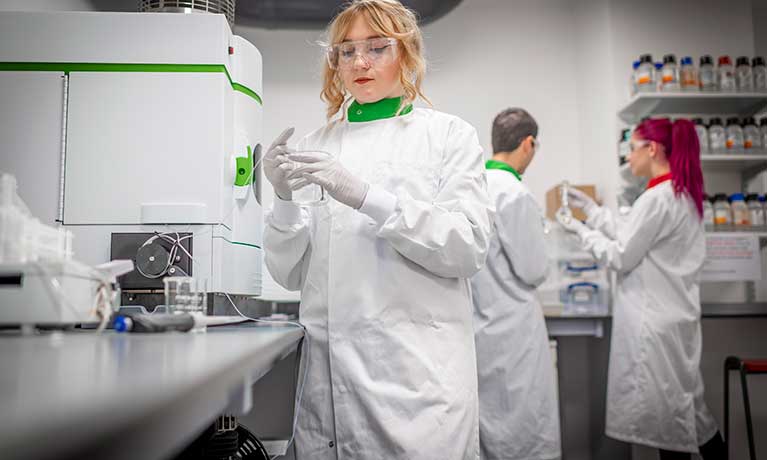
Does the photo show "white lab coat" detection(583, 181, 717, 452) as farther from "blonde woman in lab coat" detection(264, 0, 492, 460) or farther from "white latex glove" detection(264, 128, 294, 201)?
"white latex glove" detection(264, 128, 294, 201)

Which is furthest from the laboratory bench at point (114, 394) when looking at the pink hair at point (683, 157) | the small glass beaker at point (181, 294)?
the pink hair at point (683, 157)

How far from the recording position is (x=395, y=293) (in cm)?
143

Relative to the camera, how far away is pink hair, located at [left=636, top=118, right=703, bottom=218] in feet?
9.56

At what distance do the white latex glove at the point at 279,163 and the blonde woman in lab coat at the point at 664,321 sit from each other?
1.91 metres

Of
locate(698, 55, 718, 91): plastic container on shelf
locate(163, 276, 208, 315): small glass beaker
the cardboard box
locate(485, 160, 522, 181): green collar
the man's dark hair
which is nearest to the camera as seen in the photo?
locate(163, 276, 208, 315): small glass beaker

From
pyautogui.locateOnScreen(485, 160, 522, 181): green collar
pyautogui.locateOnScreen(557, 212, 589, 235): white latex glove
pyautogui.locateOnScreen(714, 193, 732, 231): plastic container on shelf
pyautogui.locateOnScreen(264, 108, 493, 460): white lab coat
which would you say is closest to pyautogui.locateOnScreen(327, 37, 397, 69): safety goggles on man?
pyautogui.locateOnScreen(264, 108, 493, 460): white lab coat

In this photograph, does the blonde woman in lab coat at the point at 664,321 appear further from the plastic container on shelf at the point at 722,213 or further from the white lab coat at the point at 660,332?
the plastic container on shelf at the point at 722,213

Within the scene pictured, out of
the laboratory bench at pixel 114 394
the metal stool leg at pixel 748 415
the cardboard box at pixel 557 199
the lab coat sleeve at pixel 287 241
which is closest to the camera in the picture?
the laboratory bench at pixel 114 394

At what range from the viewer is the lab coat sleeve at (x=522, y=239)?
2609 mm

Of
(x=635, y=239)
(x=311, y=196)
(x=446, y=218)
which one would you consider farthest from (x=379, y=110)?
(x=635, y=239)

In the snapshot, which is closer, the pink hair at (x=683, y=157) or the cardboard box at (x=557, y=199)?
the pink hair at (x=683, y=157)

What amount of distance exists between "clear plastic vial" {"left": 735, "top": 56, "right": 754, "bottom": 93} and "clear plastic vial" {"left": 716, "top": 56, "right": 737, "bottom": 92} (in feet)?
0.09

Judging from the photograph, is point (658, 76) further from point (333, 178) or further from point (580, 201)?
point (333, 178)

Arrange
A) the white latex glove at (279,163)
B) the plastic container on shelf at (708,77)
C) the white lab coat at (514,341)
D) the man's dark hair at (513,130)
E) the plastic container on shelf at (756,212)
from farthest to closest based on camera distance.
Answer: the plastic container on shelf at (708,77) < the plastic container on shelf at (756,212) < the man's dark hair at (513,130) < the white lab coat at (514,341) < the white latex glove at (279,163)
